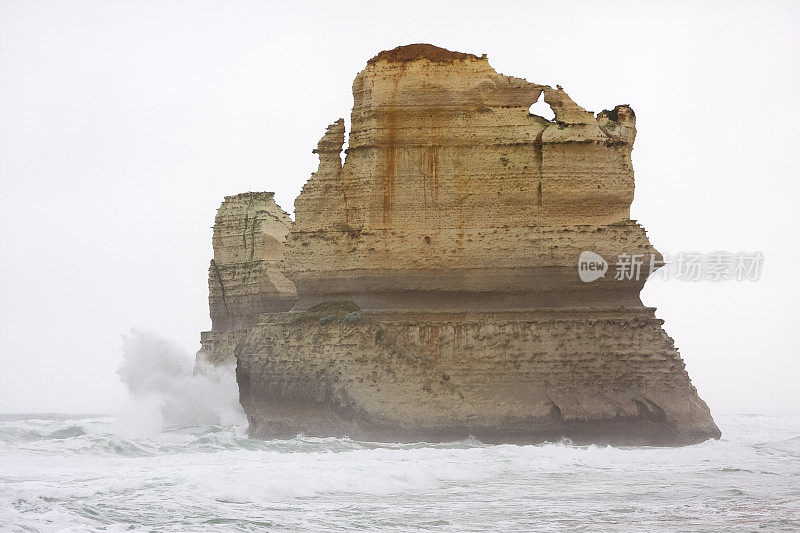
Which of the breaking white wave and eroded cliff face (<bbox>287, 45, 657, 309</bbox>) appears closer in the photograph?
the breaking white wave

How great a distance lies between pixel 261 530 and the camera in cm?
1862

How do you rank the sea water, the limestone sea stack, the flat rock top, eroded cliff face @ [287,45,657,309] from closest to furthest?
the sea water, the limestone sea stack, eroded cliff face @ [287,45,657,309], the flat rock top

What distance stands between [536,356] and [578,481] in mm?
5774

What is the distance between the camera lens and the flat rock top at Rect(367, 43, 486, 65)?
32.1m

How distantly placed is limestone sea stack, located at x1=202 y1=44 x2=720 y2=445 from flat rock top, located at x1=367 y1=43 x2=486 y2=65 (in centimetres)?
3

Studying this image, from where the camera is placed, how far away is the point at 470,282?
101ft

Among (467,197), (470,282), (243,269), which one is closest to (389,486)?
(470,282)

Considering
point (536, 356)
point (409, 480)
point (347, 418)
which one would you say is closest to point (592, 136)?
point (536, 356)

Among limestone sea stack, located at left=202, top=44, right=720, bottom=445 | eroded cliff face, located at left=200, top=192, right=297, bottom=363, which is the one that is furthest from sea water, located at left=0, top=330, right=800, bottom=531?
eroded cliff face, located at left=200, top=192, right=297, bottom=363

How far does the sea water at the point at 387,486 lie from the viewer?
19.4 m

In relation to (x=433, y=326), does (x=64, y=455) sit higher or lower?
lower

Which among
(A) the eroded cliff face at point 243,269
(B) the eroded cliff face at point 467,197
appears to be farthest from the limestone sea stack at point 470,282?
(A) the eroded cliff face at point 243,269

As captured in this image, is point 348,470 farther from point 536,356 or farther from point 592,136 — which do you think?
point 592,136

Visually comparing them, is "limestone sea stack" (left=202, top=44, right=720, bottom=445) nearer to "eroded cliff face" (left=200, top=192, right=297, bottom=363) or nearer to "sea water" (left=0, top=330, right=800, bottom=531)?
"sea water" (left=0, top=330, right=800, bottom=531)
